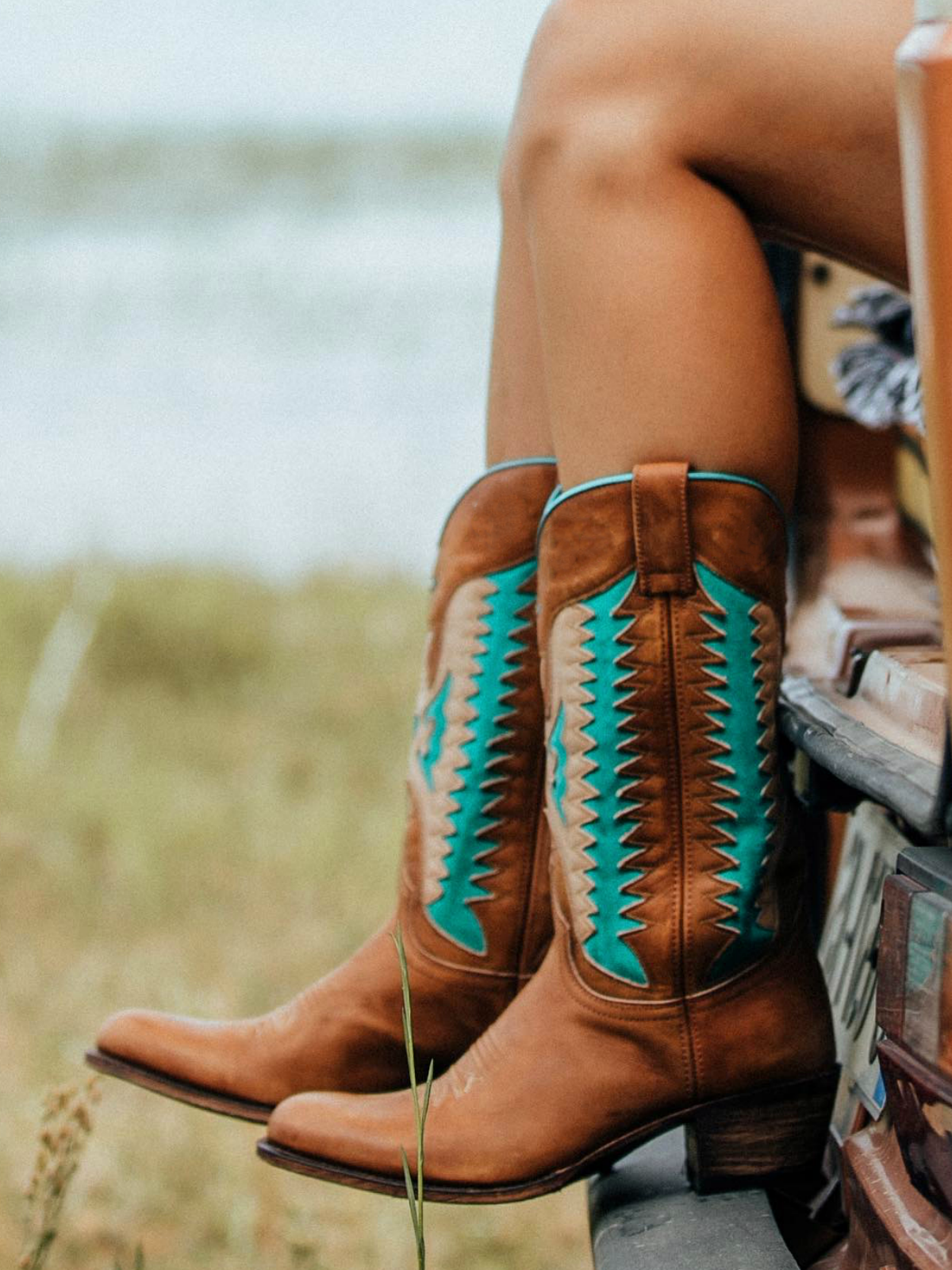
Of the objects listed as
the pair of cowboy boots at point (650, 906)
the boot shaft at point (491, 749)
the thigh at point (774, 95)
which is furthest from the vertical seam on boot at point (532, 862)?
the thigh at point (774, 95)

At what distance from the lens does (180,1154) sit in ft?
6.26

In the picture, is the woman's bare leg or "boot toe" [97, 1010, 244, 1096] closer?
the woman's bare leg

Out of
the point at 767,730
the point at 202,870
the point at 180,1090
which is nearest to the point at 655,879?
the point at 767,730

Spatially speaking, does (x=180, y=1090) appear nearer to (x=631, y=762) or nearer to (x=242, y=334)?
(x=631, y=762)

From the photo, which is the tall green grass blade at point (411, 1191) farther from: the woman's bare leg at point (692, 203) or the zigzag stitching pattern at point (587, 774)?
the woman's bare leg at point (692, 203)

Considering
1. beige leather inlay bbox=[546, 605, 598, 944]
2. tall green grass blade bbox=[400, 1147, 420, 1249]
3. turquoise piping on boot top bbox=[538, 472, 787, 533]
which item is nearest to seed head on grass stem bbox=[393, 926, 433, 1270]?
tall green grass blade bbox=[400, 1147, 420, 1249]

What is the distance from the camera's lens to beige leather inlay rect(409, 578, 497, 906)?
1.35m

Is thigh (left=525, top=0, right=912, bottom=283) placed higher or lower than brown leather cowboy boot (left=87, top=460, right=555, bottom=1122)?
higher

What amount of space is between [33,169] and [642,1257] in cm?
1211

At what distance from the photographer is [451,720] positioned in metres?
1.36

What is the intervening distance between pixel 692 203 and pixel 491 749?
493 mm

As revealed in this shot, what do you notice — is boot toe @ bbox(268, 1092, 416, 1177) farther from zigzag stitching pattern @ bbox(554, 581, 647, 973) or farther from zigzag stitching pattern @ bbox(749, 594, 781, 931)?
zigzag stitching pattern @ bbox(749, 594, 781, 931)

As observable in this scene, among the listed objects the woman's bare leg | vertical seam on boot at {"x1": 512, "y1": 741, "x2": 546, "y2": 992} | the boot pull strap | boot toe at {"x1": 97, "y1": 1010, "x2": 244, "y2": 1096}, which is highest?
the woman's bare leg

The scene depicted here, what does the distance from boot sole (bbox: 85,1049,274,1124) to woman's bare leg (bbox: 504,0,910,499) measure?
2.15 feet
